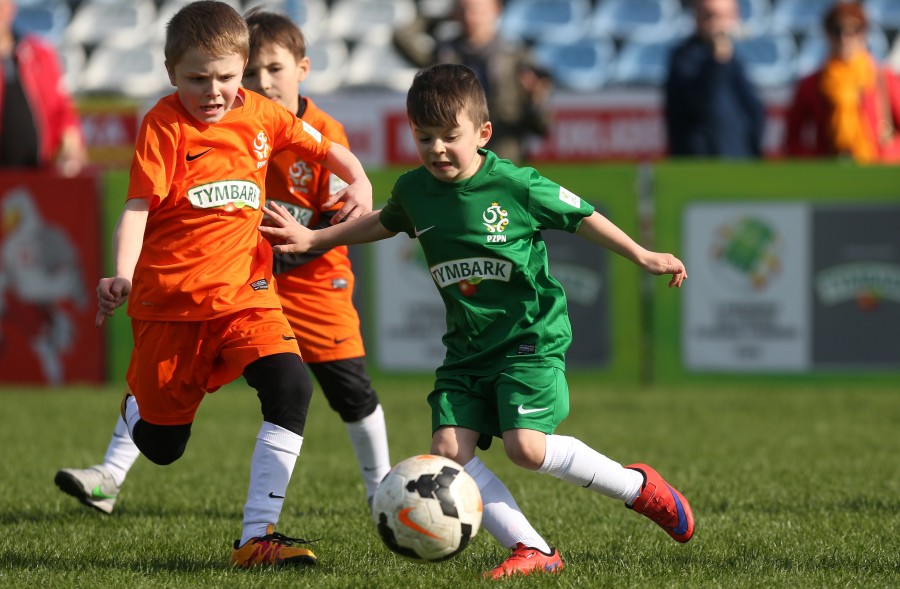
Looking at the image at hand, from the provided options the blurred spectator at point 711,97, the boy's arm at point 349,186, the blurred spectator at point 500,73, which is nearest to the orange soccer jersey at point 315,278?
the boy's arm at point 349,186

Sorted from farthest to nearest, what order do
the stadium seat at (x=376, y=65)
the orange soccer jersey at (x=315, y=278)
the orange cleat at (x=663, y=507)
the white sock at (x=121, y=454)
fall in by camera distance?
the stadium seat at (x=376, y=65)
the white sock at (x=121, y=454)
the orange soccer jersey at (x=315, y=278)
the orange cleat at (x=663, y=507)

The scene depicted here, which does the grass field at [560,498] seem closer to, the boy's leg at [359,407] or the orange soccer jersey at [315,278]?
the boy's leg at [359,407]

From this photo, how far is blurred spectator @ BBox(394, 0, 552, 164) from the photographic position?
973cm

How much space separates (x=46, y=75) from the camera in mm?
10125

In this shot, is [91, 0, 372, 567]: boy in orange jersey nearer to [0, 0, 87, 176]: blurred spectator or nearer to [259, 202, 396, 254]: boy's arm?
[259, 202, 396, 254]: boy's arm

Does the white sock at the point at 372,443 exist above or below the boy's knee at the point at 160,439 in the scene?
below

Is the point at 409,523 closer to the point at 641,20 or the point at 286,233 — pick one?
the point at 286,233

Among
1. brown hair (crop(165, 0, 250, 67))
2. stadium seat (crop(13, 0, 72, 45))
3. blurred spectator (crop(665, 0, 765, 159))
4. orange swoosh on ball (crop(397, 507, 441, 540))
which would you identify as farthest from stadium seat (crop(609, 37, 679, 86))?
orange swoosh on ball (crop(397, 507, 441, 540))

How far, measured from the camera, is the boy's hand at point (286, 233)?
15.3 feet

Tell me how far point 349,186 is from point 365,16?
1298 centimetres

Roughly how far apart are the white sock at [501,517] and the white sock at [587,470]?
0.17 metres

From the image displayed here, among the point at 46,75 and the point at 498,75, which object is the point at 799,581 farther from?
the point at 46,75

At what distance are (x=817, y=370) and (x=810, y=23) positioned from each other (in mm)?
8546

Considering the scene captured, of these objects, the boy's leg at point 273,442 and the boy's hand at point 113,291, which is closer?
→ the boy's hand at point 113,291
